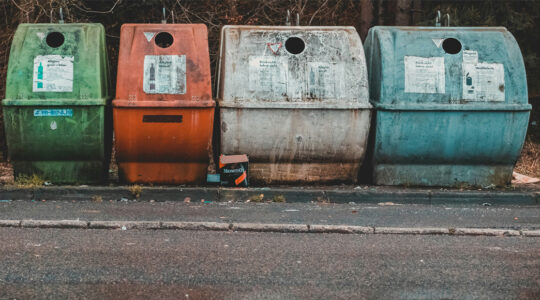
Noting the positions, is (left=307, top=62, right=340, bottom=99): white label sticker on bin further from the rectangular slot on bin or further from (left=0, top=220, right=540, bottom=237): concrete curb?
(left=0, top=220, right=540, bottom=237): concrete curb

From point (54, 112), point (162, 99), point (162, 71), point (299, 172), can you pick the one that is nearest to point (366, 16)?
point (299, 172)

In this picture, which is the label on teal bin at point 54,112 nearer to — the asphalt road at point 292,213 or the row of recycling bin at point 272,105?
the row of recycling bin at point 272,105

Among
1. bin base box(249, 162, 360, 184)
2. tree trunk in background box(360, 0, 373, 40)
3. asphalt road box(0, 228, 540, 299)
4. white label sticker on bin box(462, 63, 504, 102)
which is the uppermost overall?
tree trunk in background box(360, 0, 373, 40)

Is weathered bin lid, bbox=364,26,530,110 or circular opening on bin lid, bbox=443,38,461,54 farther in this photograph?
circular opening on bin lid, bbox=443,38,461,54

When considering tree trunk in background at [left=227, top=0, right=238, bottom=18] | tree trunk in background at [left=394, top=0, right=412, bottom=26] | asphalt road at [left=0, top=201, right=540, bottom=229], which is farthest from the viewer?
tree trunk in background at [left=227, top=0, right=238, bottom=18]

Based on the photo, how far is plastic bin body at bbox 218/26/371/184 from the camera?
6781 mm

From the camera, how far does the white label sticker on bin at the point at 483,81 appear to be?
694 cm

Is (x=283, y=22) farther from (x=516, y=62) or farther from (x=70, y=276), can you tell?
(x=70, y=276)

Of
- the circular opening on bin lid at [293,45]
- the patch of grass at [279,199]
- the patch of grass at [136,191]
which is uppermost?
the circular opening on bin lid at [293,45]

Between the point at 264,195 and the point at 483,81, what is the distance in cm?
246

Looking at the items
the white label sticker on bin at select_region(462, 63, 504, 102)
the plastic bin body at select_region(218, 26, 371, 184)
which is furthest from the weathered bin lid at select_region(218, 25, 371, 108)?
the white label sticker on bin at select_region(462, 63, 504, 102)

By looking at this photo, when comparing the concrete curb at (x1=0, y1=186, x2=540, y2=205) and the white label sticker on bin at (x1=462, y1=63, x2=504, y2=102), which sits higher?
the white label sticker on bin at (x1=462, y1=63, x2=504, y2=102)

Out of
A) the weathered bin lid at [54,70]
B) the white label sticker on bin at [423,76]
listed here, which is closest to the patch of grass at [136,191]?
the weathered bin lid at [54,70]

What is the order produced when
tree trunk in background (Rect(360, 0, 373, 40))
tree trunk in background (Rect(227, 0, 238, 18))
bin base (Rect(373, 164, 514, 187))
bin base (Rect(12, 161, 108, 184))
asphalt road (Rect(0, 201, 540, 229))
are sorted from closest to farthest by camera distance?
1. asphalt road (Rect(0, 201, 540, 229))
2. bin base (Rect(12, 161, 108, 184))
3. bin base (Rect(373, 164, 514, 187))
4. tree trunk in background (Rect(227, 0, 238, 18))
5. tree trunk in background (Rect(360, 0, 373, 40))
